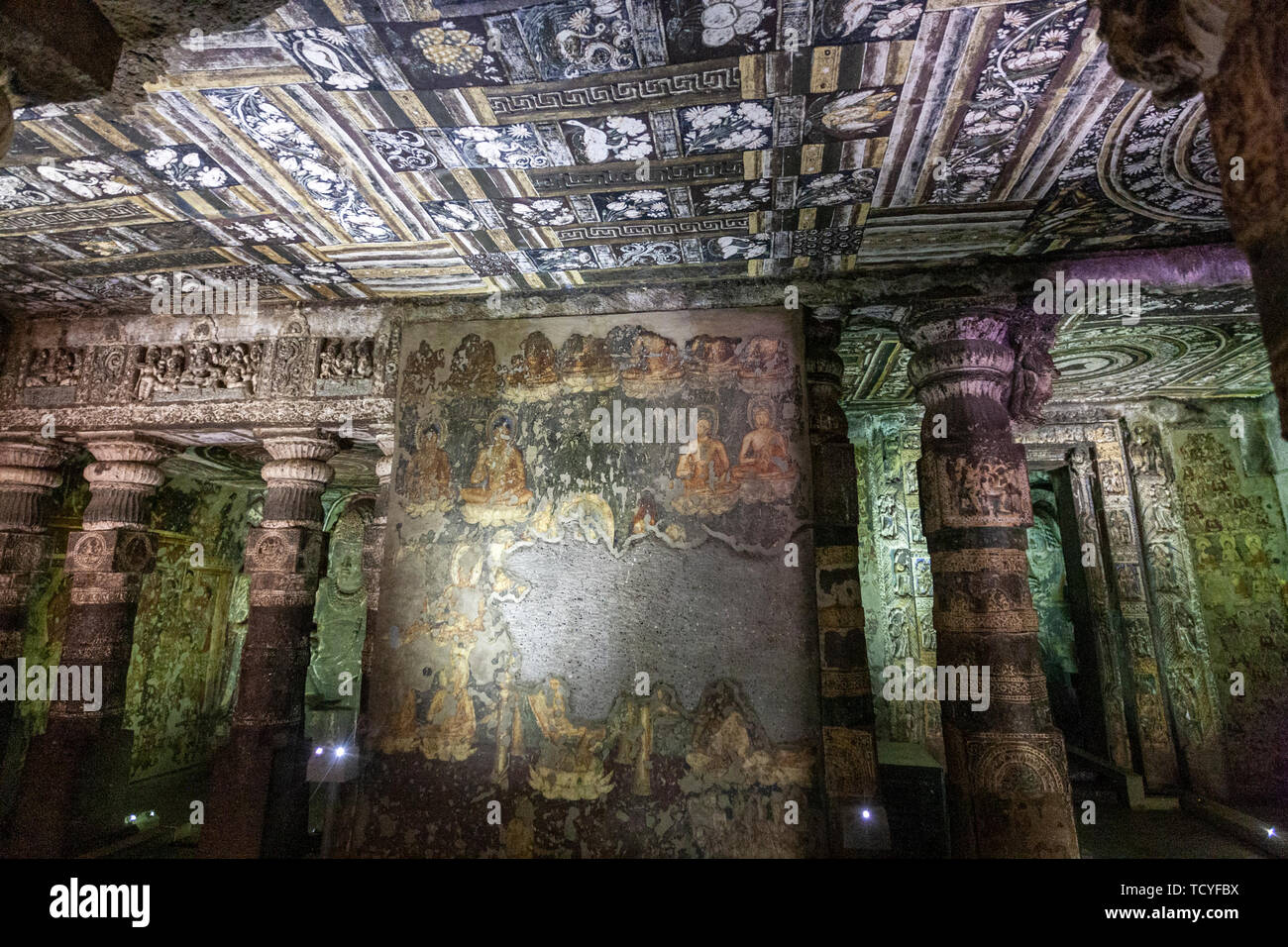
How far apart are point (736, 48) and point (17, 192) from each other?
443 cm

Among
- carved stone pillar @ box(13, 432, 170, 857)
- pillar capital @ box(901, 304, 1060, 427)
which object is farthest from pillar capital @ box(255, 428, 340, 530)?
pillar capital @ box(901, 304, 1060, 427)

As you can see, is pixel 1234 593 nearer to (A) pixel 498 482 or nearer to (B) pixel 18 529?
(A) pixel 498 482

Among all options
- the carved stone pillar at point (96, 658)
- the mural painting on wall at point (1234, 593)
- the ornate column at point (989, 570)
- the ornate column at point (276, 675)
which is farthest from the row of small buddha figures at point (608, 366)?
the mural painting on wall at point (1234, 593)

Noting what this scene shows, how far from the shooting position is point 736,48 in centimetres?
285

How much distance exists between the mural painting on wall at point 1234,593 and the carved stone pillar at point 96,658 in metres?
11.2

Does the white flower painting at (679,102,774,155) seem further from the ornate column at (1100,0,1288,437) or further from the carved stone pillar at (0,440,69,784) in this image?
the carved stone pillar at (0,440,69,784)

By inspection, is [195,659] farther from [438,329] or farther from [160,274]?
[438,329]

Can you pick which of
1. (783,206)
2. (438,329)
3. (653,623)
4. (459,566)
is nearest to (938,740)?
(653,623)

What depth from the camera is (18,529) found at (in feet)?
18.9

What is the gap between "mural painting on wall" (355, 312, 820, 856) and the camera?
14.5 ft

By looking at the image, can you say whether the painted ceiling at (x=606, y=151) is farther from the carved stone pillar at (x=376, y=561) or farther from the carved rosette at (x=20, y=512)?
the carved rosette at (x=20, y=512)

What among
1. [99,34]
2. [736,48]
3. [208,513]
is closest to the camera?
[99,34]

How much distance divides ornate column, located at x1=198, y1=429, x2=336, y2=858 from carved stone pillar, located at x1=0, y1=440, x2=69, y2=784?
2.06 metres

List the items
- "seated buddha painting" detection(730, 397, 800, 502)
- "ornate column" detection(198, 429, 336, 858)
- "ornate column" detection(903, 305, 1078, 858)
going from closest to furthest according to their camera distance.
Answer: "ornate column" detection(903, 305, 1078, 858) < "seated buddha painting" detection(730, 397, 800, 502) < "ornate column" detection(198, 429, 336, 858)
